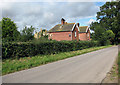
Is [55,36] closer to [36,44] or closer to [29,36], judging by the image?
[29,36]

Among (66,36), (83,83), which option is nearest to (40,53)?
(83,83)

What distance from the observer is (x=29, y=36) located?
16719 mm

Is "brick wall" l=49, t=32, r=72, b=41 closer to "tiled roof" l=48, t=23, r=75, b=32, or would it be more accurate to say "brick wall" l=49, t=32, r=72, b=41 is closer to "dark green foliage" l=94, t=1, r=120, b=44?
"tiled roof" l=48, t=23, r=75, b=32

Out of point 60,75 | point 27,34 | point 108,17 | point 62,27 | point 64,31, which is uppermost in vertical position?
point 108,17

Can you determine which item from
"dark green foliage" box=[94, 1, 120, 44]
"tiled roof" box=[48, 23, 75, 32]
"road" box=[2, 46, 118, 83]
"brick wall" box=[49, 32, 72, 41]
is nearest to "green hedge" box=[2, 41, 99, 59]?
"road" box=[2, 46, 118, 83]

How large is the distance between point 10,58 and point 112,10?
49762mm

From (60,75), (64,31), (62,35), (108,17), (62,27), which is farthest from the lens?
(108,17)

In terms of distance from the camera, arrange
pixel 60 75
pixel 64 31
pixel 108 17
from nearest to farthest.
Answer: pixel 60 75 → pixel 64 31 → pixel 108 17

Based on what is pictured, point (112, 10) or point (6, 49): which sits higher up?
point (112, 10)

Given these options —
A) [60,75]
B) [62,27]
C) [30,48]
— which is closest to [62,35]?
[62,27]

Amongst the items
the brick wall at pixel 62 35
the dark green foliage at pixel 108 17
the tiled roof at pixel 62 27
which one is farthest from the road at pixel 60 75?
the dark green foliage at pixel 108 17

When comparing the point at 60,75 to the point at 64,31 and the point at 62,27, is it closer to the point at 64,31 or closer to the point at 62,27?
the point at 64,31

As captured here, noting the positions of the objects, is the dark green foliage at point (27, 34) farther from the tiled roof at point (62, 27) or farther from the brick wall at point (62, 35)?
the tiled roof at point (62, 27)

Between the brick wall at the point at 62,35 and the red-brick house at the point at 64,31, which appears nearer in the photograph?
the red-brick house at the point at 64,31
